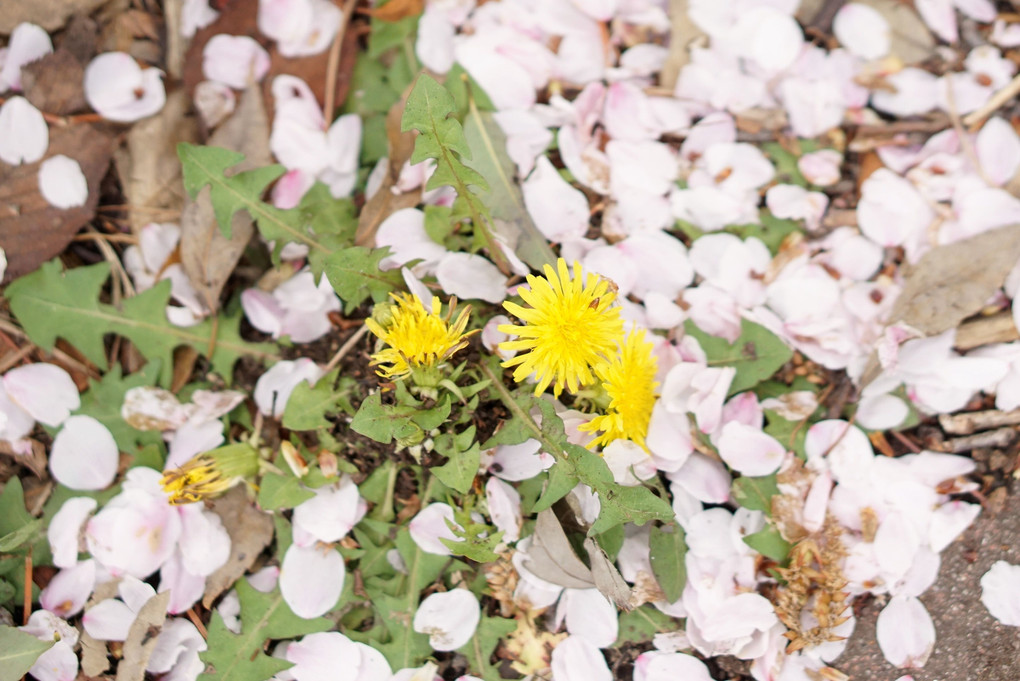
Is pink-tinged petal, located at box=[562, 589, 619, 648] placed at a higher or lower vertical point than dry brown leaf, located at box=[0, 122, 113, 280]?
lower

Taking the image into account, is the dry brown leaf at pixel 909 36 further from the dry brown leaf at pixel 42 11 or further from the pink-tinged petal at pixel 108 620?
the pink-tinged petal at pixel 108 620

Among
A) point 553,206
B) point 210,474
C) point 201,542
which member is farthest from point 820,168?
point 201,542

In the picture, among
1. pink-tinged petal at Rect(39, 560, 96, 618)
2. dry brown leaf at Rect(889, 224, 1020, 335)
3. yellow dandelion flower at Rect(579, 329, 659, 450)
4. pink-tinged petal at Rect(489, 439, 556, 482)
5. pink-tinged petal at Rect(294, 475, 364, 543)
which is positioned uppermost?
dry brown leaf at Rect(889, 224, 1020, 335)

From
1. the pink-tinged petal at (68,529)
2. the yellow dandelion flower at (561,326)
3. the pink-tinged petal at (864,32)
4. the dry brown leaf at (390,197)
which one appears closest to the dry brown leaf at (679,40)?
the pink-tinged petal at (864,32)

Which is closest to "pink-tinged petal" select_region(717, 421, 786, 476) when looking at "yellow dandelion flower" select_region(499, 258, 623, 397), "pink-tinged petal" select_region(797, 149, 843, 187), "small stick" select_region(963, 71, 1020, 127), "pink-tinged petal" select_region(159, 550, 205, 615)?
"yellow dandelion flower" select_region(499, 258, 623, 397)

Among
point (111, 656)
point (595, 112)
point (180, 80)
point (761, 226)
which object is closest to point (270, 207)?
point (180, 80)

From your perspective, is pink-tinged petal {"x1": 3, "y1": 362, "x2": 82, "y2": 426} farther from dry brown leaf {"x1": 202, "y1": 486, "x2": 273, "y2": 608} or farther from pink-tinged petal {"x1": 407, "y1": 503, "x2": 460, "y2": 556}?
pink-tinged petal {"x1": 407, "y1": 503, "x2": 460, "y2": 556}
